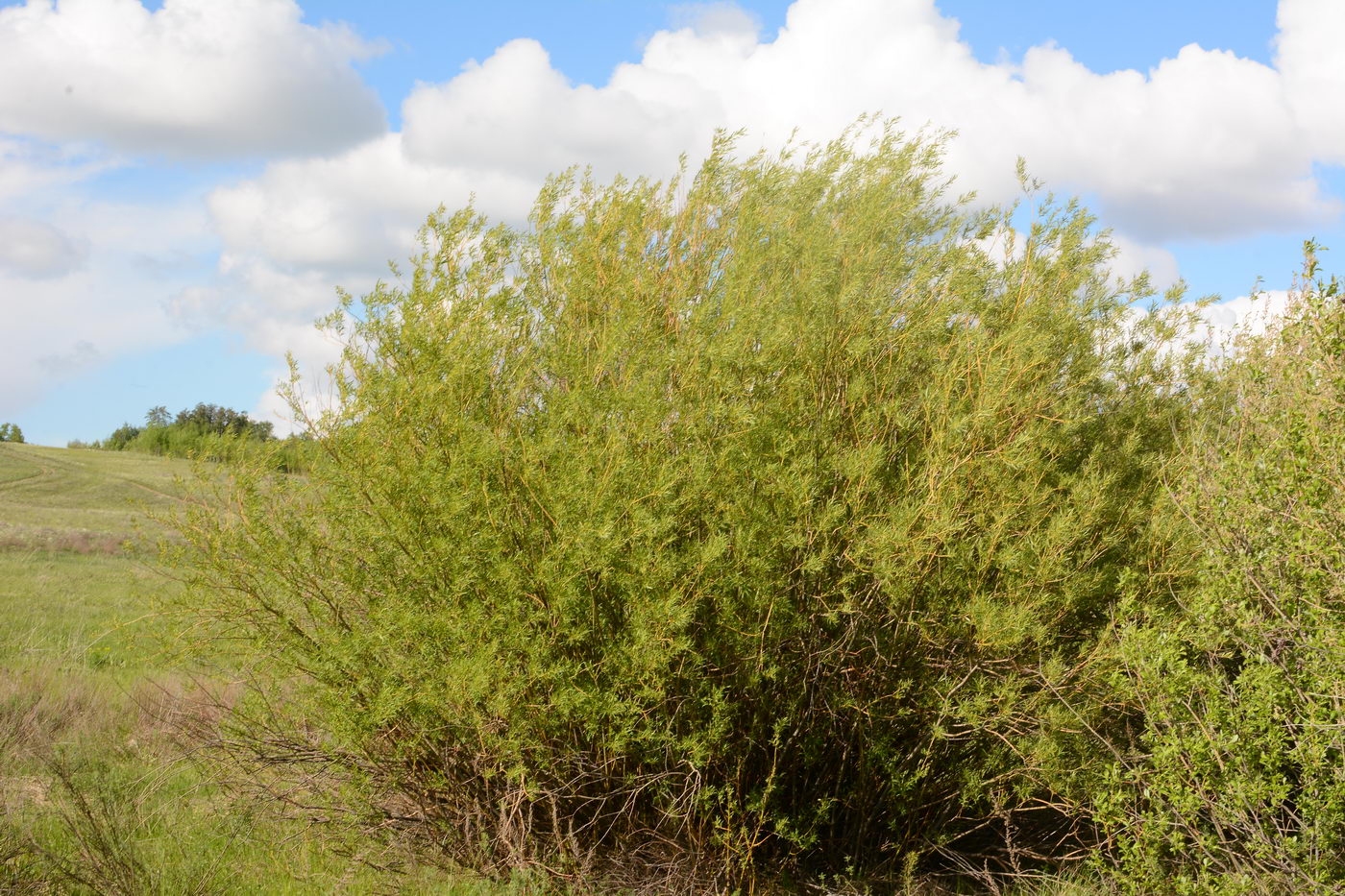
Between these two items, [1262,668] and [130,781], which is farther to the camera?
[130,781]

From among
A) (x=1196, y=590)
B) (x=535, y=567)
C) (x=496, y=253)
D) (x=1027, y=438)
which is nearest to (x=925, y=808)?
(x=1196, y=590)

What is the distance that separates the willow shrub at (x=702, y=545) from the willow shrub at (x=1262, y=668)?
512 mm

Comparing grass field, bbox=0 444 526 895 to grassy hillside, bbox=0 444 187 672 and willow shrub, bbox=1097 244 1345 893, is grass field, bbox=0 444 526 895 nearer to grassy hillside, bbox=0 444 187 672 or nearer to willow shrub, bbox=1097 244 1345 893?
grassy hillside, bbox=0 444 187 672

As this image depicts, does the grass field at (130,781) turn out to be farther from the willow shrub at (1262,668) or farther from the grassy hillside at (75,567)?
the willow shrub at (1262,668)

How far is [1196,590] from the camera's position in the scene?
5.97m

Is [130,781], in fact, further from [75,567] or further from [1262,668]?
[75,567]

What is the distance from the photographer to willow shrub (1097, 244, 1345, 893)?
488 centimetres

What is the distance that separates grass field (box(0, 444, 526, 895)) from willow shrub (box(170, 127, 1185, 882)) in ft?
2.16

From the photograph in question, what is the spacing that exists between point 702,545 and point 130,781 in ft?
17.0

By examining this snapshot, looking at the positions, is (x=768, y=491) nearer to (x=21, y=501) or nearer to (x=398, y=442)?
(x=398, y=442)

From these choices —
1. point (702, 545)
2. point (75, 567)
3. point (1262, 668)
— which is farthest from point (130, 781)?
point (75, 567)

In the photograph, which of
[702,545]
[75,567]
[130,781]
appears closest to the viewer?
[702,545]

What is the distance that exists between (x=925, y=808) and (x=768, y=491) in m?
2.56

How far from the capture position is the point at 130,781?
291 inches
